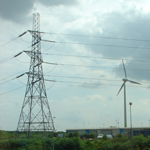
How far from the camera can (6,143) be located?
161ft

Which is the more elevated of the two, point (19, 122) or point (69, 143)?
point (19, 122)

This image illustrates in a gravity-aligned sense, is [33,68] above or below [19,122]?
above

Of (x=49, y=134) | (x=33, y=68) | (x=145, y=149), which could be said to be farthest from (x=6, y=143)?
(x=145, y=149)

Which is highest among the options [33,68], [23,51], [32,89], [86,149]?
[23,51]

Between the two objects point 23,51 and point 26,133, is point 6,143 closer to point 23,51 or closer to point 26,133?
point 26,133

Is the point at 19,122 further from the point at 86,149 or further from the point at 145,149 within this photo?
the point at 145,149

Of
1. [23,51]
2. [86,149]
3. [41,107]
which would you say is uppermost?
[23,51]

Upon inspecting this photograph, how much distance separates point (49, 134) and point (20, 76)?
14.2 meters

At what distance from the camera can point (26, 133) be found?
159 feet

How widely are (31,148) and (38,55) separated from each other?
64.4 feet

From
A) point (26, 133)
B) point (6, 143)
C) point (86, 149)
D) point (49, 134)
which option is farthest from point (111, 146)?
point (6, 143)

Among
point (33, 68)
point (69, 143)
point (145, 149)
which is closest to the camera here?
point (145, 149)

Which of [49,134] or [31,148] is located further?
[49,134]

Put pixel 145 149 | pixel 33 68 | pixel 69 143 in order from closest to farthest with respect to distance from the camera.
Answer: pixel 145 149 < pixel 69 143 < pixel 33 68
